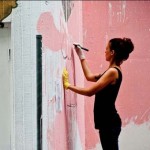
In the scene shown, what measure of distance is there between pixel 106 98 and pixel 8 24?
0.82 metres

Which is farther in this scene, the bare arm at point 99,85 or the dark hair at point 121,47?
the dark hair at point 121,47

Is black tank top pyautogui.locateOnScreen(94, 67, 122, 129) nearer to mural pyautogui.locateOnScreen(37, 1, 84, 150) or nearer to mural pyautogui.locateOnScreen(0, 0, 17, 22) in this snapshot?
mural pyautogui.locateOnScreen(37, 1, 84, 150)

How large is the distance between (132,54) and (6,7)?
180 centimetres

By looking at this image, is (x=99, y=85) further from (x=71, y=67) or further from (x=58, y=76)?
(x=71, y=67)

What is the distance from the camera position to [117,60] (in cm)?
222

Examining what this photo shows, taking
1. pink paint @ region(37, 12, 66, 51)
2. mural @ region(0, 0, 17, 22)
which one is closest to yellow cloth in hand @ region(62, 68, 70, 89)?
pink paint @ region(37, 12, 66, 51)

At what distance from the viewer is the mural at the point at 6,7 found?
68.4 inches

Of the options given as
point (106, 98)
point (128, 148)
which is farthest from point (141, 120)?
point (106, 98)

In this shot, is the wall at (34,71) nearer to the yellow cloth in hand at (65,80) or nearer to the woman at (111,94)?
the yellow cloth in hand at (65,80)

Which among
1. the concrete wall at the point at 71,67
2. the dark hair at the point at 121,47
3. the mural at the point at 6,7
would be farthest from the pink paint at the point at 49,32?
the dark hair at the point at 121,47

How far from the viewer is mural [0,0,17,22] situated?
1.74m

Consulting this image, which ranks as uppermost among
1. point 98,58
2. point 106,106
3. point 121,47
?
point 121,47

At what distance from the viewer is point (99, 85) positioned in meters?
2.09

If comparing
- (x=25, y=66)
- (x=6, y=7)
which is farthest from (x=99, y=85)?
(x=6, y=7)
